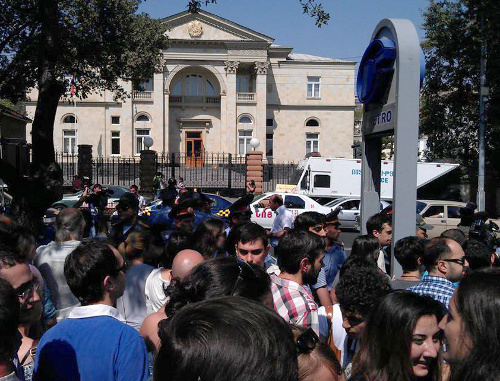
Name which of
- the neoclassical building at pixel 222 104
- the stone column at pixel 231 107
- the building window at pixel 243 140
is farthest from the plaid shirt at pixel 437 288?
the building window at pixel 243 140

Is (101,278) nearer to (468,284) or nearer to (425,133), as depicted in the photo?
(468,284)

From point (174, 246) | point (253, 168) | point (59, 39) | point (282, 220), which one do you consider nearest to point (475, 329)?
point (174, 246)

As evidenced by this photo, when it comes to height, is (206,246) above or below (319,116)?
below

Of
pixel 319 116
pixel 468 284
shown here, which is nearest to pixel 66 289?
pixel 468 284

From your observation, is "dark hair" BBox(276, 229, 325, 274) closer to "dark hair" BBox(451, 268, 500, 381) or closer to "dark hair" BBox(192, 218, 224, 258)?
"dark hair" BBox(192, 218, 224, 258)

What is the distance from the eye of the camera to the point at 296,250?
4277mm

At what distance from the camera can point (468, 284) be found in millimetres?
2236

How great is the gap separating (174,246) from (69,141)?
4866 cm

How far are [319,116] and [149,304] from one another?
1992 inches

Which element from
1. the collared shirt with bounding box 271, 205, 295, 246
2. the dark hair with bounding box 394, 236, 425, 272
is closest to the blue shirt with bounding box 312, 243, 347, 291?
the dark hair with bounding box 394, 236, 425, 272

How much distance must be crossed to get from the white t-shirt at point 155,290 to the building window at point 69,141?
48.6m

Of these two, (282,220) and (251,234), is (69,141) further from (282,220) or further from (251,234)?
(251,234)

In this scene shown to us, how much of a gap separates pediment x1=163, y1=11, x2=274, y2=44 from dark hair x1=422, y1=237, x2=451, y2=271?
155 ft

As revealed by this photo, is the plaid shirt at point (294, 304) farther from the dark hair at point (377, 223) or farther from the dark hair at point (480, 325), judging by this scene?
the dark hair at point (377, 223)
